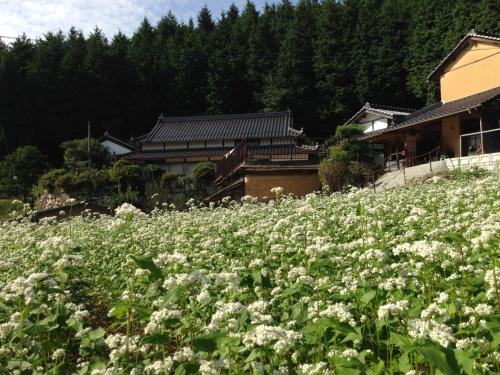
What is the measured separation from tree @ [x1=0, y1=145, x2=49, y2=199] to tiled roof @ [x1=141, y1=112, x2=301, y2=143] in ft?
30.5

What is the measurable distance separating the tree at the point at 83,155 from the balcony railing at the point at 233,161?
12315mm

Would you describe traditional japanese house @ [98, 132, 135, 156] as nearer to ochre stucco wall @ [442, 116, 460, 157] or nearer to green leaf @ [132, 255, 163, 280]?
ochre stucco wall @ [442, 116, 460, 157]

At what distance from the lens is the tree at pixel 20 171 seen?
33.0m

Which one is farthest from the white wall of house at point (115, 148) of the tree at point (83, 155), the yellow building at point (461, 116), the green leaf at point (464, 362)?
the green leaf at point (464, 362)

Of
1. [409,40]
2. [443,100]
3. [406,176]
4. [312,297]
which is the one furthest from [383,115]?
[312,297]

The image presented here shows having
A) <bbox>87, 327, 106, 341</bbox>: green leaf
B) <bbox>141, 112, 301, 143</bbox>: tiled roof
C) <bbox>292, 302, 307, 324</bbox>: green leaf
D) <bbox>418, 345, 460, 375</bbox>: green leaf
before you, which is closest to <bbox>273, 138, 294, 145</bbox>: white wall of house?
<bbox>141, 112, 301, 143</bbox>: tiled roof

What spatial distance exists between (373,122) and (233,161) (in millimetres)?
15187

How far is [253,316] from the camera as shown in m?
2.59

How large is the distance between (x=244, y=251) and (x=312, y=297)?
2103 mm

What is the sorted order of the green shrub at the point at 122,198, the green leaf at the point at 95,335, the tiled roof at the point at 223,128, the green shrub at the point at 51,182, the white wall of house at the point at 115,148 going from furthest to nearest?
the white wall of house at the point at 115,148 → the tiled roof at the point at 223,128 → the green shrub at the point at 51,182 → the green shrub at the point at 122,198 → the green leaf at the point at 95,335

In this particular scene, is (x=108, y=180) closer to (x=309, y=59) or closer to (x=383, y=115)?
(x=383, y=115)

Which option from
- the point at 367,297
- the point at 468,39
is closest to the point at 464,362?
the point at 367,297

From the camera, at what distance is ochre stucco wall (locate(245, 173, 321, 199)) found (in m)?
21.9

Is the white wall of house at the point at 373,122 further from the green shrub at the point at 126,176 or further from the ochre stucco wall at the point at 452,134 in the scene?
the green shrub at the point at 126,176
